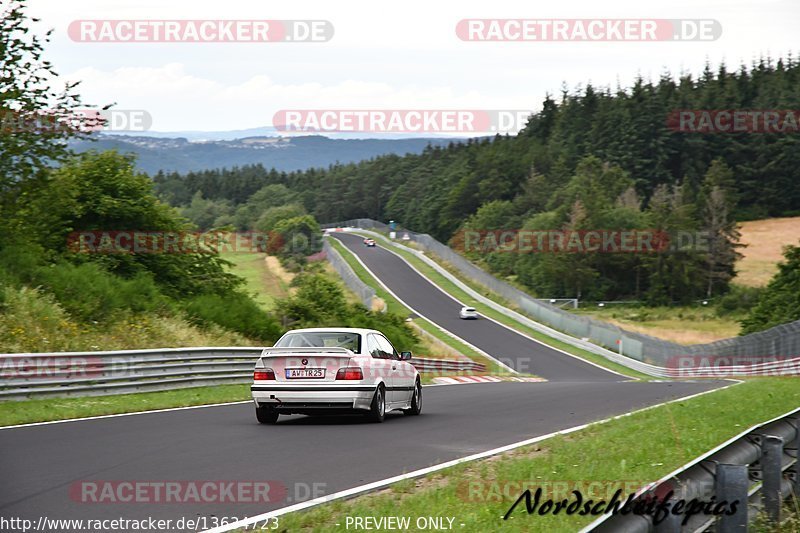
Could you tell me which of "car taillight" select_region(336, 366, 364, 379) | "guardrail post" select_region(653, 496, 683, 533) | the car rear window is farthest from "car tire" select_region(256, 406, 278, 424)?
"guardrail post" select_region(653, 496, 683, 533)

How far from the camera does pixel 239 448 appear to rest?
1170 cm

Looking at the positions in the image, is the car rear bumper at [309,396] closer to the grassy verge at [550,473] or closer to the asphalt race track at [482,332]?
the grassy verge at [550,473]

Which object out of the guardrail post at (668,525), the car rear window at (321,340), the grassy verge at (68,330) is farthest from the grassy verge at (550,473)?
the grassy verge at (68,330)

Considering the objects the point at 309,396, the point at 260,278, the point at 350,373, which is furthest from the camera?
the point at 260,278

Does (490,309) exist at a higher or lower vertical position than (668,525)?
lower

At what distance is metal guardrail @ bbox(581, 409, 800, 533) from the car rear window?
24.9 feet

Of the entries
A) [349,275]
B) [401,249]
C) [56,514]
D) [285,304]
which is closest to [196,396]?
[56,514]

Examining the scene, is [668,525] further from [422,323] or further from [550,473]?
[422,323]

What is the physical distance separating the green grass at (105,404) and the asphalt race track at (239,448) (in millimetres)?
762

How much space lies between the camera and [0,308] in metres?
23.3

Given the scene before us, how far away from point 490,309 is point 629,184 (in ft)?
206

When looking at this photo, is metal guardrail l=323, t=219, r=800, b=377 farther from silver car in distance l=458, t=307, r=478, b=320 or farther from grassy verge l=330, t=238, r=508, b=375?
grassy verge l=330, t=238, r=508, b=375

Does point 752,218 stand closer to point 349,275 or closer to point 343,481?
point 349,275

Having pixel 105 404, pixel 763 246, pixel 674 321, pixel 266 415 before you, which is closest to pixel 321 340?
pixel 266 415
